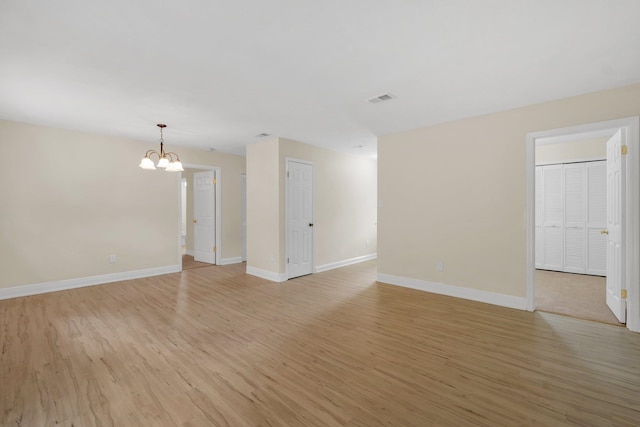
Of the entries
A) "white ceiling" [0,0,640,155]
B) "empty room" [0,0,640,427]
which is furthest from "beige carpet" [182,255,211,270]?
"white ceiling" [0,0,640,155]

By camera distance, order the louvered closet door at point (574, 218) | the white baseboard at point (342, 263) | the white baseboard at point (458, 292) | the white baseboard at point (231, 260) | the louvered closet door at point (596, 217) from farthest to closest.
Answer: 1. the white baseboard at point (231, 260)
2. the white baseboard at point (342, 263)
3. the louvered closet door at point (574, 218)
4. the louvered closet door at point (596, 217)
5. the white baseboard at point (458, 292)

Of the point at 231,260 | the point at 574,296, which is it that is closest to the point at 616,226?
the point at 574,296

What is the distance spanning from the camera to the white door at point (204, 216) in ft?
22.0

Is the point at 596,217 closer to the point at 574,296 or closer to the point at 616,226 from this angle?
the point at 574,296

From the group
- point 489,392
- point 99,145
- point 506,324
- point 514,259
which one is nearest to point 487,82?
point 514,259

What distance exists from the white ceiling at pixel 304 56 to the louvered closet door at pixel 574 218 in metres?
3.09

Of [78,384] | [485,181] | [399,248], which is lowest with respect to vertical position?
[78,384]

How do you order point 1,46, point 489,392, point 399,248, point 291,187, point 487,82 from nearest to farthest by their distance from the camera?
point 489,392, point 1,46, point 487,82, point 399,248, point 291,187

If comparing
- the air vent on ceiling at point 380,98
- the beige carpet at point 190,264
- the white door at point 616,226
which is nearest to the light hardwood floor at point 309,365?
the white door at point 616,226

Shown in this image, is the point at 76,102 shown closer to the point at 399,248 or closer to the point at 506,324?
the point at 399,248

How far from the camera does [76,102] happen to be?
3.43 metres

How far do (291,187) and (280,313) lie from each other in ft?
8.29

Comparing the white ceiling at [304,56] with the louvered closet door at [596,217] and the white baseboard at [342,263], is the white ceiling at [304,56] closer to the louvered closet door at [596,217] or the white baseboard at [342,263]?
the louvered closet door at [596,217]

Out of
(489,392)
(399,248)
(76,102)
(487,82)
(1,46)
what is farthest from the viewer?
(399,248)
